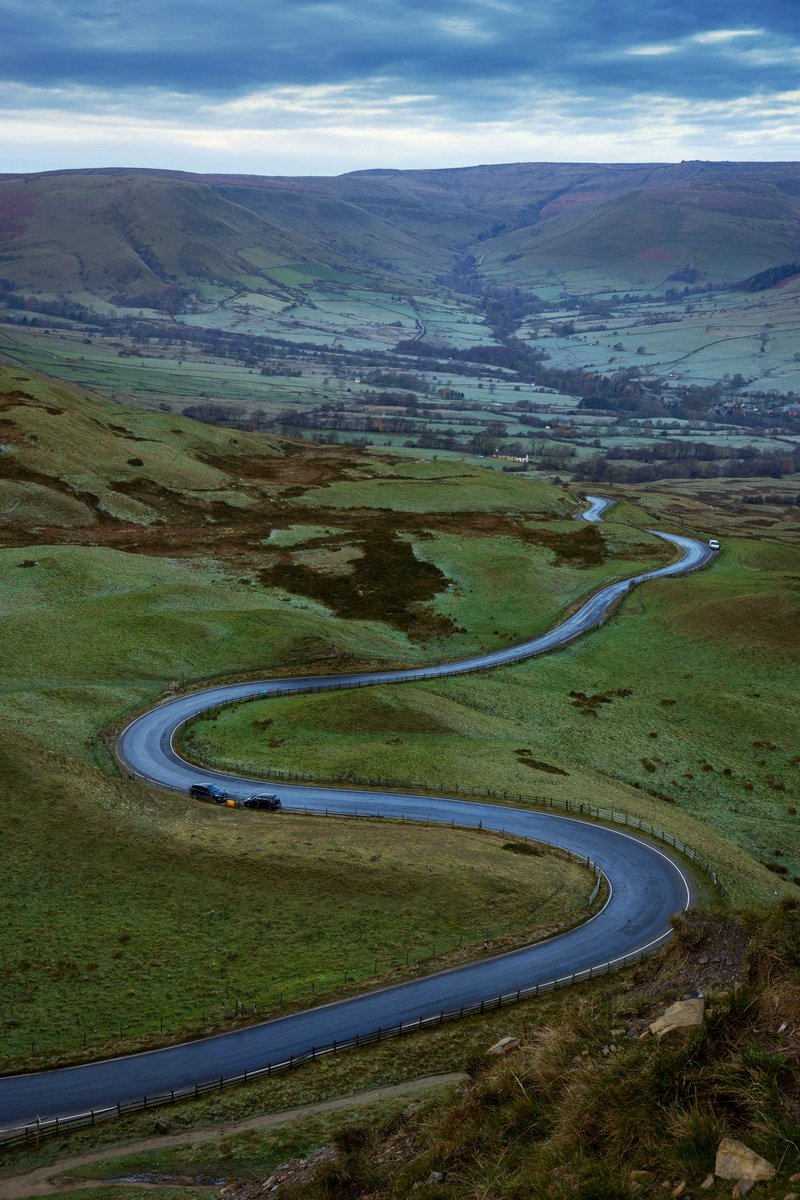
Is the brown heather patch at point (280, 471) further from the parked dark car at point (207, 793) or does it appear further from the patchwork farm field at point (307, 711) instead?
the parked dark car at point (207, 793)

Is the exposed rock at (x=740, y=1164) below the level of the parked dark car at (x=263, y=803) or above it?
above

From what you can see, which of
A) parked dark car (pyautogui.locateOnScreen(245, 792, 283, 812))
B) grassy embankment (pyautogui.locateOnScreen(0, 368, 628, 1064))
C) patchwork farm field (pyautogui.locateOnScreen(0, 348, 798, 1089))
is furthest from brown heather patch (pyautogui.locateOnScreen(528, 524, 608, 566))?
parked dark car (pyautogui.locateOnScreen(245, 792, 283, 812))

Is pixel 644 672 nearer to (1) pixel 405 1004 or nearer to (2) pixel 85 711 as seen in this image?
(2) pixel 85 711

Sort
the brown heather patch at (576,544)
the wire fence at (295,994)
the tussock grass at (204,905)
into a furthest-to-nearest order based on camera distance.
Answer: the brown heather patch at (576,544)
the tussock grass at (204,905)
the wire fence at (295,994)

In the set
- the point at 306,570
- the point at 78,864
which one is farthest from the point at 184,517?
the point at 78,864

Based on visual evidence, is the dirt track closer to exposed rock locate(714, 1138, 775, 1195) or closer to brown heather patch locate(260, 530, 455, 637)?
exposed rock locate(714, 1138, 775, 1195)

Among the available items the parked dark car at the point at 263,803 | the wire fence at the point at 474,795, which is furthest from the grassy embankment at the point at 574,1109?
the parked dark car at the point at 263,803
